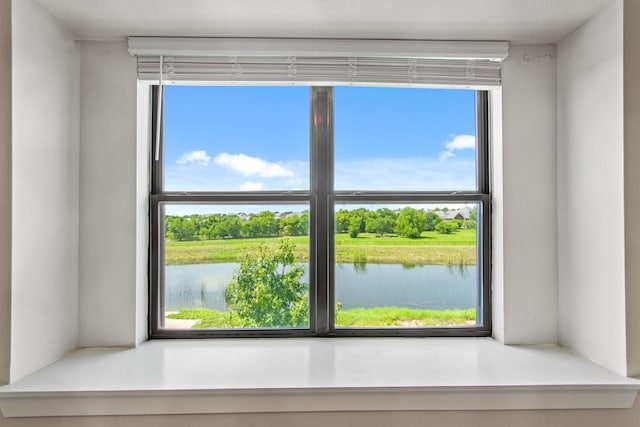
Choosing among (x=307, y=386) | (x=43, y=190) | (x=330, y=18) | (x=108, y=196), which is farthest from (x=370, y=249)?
(x=43, y=190)

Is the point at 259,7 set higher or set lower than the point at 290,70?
higher

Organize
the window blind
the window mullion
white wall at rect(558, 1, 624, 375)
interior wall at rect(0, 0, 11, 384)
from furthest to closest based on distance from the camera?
the window mullion
the window blind
white wall at rect(558, 1, 624, 375)
interior wall at rect(0, 0, 11, 384)

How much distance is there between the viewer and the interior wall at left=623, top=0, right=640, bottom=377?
1403 millimetres

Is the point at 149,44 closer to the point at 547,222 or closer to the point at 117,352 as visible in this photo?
the point at 117,352

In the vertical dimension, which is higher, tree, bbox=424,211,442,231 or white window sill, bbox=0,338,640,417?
tree, bbox=424,211,442,231

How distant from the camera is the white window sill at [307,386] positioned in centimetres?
134

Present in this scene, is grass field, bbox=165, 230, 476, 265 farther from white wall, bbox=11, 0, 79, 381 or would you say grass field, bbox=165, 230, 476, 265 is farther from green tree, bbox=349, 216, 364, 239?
white wall, bbox=11, 0, 79, 381

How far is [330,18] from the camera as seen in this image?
154 cm

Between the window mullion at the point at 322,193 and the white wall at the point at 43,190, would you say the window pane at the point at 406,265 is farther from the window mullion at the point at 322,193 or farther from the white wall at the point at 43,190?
the white wall at the point at 43,190

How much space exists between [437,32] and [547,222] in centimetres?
92

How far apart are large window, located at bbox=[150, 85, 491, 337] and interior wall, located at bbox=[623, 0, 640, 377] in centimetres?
57

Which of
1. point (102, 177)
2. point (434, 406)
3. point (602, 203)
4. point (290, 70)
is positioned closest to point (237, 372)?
point (434, 406)

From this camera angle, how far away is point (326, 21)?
156 centimetres

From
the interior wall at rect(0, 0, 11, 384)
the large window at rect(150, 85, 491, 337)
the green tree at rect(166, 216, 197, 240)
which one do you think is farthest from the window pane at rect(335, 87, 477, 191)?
the interior wall at rect(0, 0, 11, 384)
